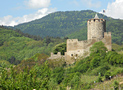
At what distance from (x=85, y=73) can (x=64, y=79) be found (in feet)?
9.61

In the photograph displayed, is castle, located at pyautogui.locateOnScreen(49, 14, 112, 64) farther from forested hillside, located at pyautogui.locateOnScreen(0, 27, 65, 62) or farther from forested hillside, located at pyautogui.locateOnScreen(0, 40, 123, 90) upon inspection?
forested hillside, located at pyautogui.locateOnScreen(0, 27, 65, 62)

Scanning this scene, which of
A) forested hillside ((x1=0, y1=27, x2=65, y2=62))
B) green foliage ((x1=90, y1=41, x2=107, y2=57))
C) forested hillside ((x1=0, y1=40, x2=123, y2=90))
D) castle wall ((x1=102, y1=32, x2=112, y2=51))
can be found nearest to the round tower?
castle wall ((x1=102, y1=32, x2=112, y2=51))

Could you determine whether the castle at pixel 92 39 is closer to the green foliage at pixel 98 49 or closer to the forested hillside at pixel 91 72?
the green foliage at pixel 98 49

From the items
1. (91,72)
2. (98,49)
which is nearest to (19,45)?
(98,49)

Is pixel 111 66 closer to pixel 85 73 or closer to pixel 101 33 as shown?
pixel 85 73

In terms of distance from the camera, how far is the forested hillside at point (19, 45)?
4147 inches

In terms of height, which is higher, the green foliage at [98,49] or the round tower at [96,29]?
the round tower at [96,29]

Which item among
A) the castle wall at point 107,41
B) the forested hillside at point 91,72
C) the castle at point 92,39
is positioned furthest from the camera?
the castle at point 92,39

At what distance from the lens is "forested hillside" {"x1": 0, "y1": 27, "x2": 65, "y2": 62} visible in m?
105

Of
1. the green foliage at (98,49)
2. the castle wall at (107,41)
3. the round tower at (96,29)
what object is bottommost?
the green foliage at (98,49)

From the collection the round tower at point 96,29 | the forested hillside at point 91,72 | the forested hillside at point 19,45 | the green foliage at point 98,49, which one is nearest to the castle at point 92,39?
the round tower at point 96,29

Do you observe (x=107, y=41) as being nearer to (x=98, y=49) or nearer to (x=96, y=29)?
(x=98, y=49)

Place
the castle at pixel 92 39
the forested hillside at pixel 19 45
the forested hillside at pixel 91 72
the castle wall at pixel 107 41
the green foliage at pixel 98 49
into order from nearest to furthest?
1. the forested hillside at pixel 91 72
2. the green foliage at pixel 98 49
3. the castle wall at pixel 107 41
4. the castle at pixel 92 39
5. the forested hillside at pixel 19 45

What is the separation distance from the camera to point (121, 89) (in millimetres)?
28062
